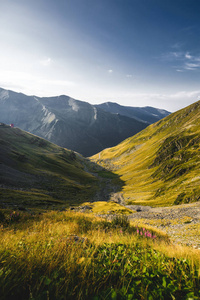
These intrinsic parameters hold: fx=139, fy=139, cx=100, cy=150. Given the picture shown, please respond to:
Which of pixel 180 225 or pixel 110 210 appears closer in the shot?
pixel 180 225

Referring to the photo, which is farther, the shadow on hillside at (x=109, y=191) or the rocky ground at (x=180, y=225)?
the shadow on hillside at (x=109, y=191)

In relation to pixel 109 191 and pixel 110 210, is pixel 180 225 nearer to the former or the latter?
pixel 110 210

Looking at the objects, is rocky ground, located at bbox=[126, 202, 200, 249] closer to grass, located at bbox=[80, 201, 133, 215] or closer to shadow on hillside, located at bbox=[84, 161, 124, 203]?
grass, located at bbox=[80, 201, 133, 215]

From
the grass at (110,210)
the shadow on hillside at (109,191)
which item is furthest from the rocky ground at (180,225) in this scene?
the shadow on hillside at (109,191)

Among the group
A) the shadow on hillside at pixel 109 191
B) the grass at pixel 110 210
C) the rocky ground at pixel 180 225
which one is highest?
the rocky ground at pixel 180 225

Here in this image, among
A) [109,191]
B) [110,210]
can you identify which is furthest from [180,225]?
[109,191]

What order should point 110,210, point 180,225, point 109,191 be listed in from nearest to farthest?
point 180,225 → point 110,210 → point 109,191

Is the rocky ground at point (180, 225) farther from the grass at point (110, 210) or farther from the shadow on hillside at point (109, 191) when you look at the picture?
the shadow on hillside at point (109, 191)

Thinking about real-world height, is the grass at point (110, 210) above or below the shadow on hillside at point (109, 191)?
above

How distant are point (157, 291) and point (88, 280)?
1.55 meters

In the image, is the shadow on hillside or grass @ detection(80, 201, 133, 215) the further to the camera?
the shadow on hillside

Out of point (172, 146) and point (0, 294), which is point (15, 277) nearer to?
point (0, 294)

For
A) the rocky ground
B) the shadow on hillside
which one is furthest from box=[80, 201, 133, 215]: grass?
the shadow on hillside

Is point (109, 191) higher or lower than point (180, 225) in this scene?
lower
